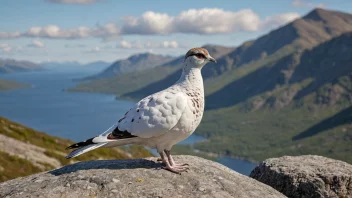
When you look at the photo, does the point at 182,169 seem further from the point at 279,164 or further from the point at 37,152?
the point at 37,152

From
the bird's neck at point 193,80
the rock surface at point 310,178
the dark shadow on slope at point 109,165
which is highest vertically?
the bird's neck at point 193,80

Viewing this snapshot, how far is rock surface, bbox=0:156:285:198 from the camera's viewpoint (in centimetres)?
1086

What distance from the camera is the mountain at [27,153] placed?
39.2 metres

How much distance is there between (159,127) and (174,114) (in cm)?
64

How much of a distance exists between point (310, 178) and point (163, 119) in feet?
24.4

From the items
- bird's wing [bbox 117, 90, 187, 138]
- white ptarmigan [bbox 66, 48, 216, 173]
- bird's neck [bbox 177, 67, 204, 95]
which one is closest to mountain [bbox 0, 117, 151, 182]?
white ptarmigan [bbox 66, 48, 216, 173]

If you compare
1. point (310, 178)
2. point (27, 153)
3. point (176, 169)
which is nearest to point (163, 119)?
point (176, 169)

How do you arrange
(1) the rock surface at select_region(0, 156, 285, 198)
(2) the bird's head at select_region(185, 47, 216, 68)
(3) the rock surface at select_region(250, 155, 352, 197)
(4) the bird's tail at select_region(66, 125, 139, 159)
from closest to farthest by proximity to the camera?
(1) the rock surface at select_region(0, 156, 285, 198) → (4) the bird's tail at select_region(66, 125, 139, 159) → (2) the bird's head at select_region(185, 47, 216, 68) → (3) the rock surface at select_region(250, 155, 352, 197)

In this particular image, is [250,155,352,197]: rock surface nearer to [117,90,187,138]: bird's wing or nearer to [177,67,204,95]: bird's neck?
[177,67,204,95]: bird's neck

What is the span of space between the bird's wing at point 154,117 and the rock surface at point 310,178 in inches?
258

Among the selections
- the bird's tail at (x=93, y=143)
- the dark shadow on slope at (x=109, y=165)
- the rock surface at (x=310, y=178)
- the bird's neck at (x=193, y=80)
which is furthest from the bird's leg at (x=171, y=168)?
the rock surface at (x=310, y=178)

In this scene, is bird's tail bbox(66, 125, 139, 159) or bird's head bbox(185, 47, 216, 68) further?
bird's head bbox(185, 47, 216, 68)

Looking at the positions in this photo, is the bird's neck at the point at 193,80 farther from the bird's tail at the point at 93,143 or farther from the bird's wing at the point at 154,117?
the bird's tail at the point at 93,143

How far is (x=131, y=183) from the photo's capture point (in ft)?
37.0
